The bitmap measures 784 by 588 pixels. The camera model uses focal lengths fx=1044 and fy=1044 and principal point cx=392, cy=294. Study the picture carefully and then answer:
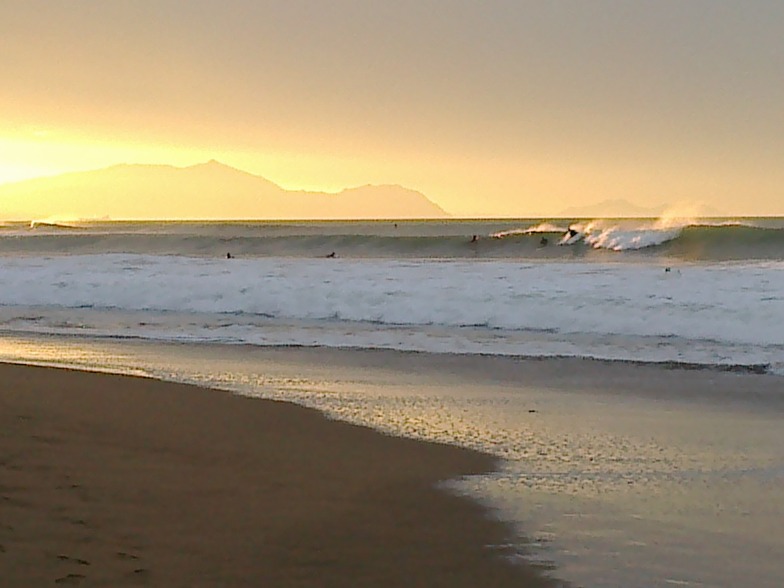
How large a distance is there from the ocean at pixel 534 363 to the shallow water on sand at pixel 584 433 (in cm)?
2

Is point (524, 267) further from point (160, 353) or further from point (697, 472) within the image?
point (697, 472)

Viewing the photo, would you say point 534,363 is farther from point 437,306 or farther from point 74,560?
point 74,560

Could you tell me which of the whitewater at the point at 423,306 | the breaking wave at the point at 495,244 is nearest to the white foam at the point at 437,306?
the whitewater at the point at 423,306

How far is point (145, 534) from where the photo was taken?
14.8 feet

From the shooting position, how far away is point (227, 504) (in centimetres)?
508

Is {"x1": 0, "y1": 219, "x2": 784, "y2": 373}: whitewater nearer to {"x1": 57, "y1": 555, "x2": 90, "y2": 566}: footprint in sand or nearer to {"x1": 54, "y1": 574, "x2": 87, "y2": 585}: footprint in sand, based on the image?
{"x1": 57, "y1": 555, "x2": 90, "y2": 566}: footprint in sand

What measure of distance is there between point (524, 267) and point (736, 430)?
1254 cm

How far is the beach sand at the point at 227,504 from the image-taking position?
418cm

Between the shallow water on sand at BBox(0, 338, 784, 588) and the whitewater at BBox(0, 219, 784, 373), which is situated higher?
the whitewater at BBox(0, 219, 784, 373)

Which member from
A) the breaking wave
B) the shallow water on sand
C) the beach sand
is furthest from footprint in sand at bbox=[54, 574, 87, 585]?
the breaking wave

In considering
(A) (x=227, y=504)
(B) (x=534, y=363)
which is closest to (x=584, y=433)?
(A) (x=227, y=504)

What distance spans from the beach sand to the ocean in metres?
0.41

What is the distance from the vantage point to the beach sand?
4180 mm

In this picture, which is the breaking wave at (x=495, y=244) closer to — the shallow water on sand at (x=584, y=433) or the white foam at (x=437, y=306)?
the white foam at (x=437, y=306)
